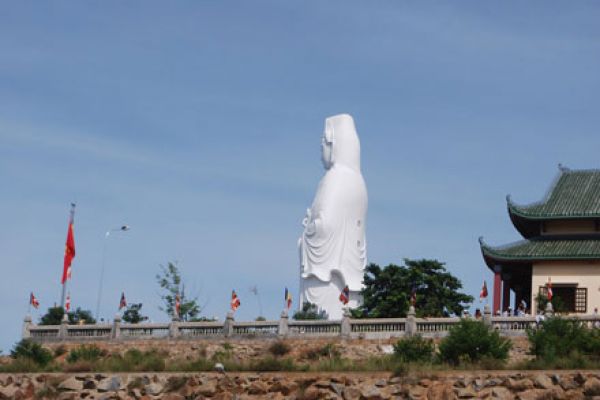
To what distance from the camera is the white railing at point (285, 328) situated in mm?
35938

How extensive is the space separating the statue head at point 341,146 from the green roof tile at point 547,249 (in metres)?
14.2

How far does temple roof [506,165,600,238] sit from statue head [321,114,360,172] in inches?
508

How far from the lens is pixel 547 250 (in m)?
43.1

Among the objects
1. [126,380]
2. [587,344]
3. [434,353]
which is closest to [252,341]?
[434,353]

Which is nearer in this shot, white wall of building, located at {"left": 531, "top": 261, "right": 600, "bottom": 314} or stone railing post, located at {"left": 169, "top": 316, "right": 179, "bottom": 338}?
stone railing post, located at {"left": 169, "top": 316, "right": 179, "bottom": 338}

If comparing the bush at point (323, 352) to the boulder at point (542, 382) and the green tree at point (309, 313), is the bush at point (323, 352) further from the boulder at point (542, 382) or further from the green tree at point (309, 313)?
the boulder at point (542, 382)

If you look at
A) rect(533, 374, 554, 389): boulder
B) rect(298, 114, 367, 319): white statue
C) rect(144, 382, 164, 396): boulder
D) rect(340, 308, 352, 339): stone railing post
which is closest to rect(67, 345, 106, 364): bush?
rect(144, 382, 164, 396): boulder

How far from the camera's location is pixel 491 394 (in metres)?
25.5

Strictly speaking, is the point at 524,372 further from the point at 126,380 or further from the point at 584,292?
the point at 584,292

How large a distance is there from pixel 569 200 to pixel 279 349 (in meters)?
12.9

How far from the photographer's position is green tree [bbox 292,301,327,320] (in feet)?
150

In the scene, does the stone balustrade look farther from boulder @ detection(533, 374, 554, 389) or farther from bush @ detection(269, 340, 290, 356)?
boulder @ detection(533, 374, 554, 389)

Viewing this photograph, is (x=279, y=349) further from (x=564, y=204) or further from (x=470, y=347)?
(x=564, y=204)

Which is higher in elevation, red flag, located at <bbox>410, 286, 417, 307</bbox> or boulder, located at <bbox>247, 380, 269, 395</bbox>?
red flag, located at <bbox>410, 286, 417, 307</bbox>
